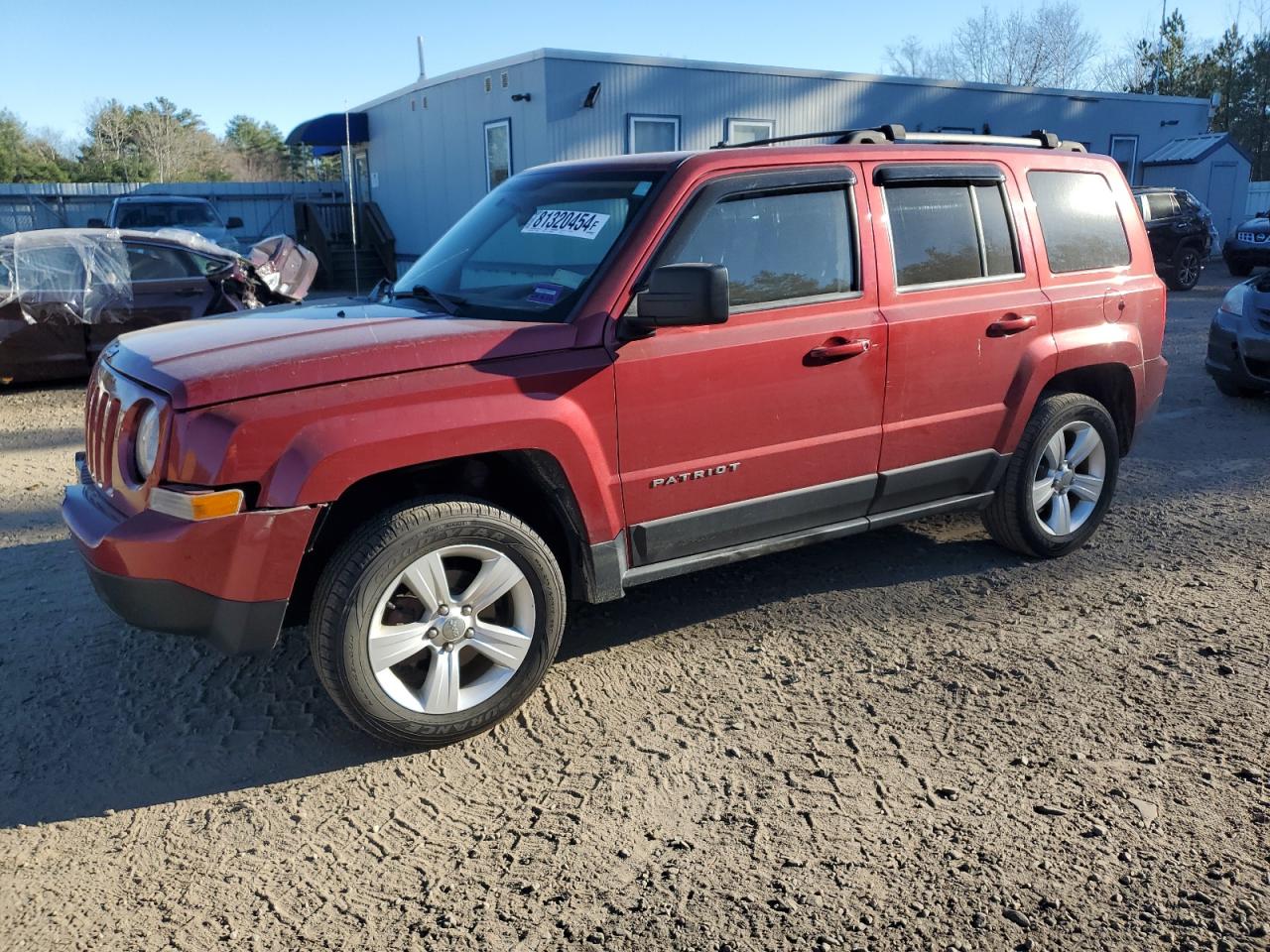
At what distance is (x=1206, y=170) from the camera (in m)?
25.3

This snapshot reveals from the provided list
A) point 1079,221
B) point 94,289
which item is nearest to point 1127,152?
point 1079,221

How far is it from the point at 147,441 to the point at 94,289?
742 cm

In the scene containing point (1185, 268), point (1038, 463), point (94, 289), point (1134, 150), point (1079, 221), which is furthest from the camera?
point (1134, 150)

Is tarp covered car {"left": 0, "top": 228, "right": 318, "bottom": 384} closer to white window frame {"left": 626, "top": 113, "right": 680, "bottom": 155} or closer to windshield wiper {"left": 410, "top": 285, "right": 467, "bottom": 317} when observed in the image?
windshield wiper {"left": 410, "top": 285, "right": 467, "bottom": 317}

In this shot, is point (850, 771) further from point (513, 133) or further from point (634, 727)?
point (513, 133)

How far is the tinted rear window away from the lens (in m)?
4.86

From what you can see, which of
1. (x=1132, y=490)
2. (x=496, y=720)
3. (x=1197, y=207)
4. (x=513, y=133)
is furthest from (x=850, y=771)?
(x=1197, y=207)

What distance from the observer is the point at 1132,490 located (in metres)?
6.45

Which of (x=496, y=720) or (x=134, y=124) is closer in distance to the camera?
(x=496, y=720)

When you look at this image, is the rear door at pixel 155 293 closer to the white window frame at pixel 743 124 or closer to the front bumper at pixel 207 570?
the front bumper at pixel 207 570

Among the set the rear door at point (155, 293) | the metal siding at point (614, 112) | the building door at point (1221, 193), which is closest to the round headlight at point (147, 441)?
the rear door at point (155, 293)

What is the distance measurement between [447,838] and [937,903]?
4.47 ft

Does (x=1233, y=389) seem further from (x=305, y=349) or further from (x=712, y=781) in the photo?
(x=305, y=349)

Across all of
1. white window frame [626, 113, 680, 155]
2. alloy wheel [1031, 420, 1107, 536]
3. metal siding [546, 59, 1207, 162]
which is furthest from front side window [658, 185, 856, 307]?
white window frame [626, 113, 680, 155]
